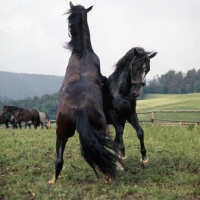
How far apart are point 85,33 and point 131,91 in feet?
4.97

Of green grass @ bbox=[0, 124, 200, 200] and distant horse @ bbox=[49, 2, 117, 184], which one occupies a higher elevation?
distant horse @ bbox=[49, 2, 117, 184]

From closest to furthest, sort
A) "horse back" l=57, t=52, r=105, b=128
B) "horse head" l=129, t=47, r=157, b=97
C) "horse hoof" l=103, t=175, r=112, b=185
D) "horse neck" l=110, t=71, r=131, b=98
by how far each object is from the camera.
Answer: "horse back" l=57, t=52, r=105, b=128
"horse hoof" l=103, t=175, r=112, b=185
"horse head" l=129, t=47, r=157, b=97
"horse neck" l=110, t=71, r=131, b=98

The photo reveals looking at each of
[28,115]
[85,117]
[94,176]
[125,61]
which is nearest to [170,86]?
[28,115]

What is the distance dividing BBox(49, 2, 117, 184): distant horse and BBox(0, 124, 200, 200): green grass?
1.13 ft

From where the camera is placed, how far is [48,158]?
860cm

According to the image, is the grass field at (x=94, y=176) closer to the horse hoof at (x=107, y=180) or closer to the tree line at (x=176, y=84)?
the horse hoof at (x=107, y=180)

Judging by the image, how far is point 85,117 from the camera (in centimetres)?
572

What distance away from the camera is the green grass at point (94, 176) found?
19.0 feet

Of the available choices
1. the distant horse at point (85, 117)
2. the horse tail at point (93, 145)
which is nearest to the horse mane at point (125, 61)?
the distant horse at point (85, 117)

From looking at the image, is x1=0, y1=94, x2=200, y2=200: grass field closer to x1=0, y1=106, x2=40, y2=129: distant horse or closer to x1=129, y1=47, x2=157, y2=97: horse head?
x1=129, y1=47, x2=157, y2=97: horse head

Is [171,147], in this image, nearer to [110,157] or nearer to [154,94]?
[110,157]

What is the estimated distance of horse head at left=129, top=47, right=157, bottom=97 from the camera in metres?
6.96

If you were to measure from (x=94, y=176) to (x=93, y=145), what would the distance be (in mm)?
1424

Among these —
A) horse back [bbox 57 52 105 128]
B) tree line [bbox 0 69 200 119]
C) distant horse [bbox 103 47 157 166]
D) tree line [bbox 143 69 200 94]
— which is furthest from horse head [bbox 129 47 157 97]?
tree line [bbox 143 69 200 94]
